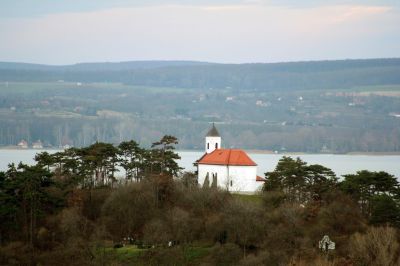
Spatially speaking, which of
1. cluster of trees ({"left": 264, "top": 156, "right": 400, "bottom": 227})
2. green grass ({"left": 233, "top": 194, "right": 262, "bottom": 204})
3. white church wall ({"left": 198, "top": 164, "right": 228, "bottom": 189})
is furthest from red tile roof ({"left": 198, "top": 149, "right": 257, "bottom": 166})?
green grass ({"left": 233, "top": 194, "right": 262, "bottom": 204})

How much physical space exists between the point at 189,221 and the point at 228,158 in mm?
17205

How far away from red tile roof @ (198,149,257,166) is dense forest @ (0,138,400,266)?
20.6 ft

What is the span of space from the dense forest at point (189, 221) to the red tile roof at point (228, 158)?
6291 mm

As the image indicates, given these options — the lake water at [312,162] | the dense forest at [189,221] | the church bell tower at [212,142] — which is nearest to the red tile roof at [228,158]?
the church bell tower at [212,142]

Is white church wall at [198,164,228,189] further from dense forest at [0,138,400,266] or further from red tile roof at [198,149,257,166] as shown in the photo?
dense forest at [0,138,400,266]

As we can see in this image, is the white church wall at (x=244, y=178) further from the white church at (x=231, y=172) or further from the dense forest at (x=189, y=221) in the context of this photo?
the dense forest at (x=189, y=221)

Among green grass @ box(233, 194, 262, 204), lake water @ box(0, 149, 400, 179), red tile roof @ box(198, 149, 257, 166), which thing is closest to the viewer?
green grass @ box(233, 194, 262, 204)

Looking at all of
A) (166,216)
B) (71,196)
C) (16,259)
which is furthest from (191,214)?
(16,259)

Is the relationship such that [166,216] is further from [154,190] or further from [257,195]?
[257,195]

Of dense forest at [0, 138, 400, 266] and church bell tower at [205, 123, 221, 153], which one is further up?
church bell tower at [205, 123, 221, 153]

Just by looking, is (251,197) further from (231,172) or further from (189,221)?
(189,221)

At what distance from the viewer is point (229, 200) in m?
60.4

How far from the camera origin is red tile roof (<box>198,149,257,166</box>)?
7238 centimetres

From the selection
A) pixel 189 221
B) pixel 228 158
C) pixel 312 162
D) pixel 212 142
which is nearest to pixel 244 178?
pixel 228 158
